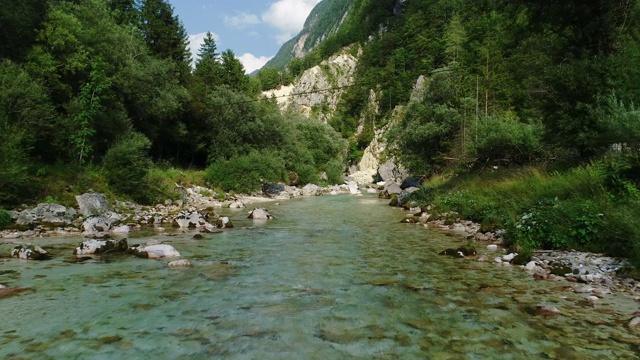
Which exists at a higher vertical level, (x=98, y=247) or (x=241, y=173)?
(x=241, y=173)

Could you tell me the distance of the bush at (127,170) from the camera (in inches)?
800

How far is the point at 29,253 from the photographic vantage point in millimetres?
9305

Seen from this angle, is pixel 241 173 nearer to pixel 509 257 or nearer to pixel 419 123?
pixel 419 123

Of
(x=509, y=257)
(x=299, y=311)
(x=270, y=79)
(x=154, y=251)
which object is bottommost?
(x=509, y=257)

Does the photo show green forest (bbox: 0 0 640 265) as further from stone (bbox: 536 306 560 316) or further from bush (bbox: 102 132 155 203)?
stone (bbox: 536 306 560 316)

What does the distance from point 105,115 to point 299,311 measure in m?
22.3

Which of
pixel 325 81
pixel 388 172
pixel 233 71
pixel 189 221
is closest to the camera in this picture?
pixel 189 221

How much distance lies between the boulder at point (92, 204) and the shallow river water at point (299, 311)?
680 cm

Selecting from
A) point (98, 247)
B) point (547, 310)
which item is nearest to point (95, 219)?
point (98, 247)

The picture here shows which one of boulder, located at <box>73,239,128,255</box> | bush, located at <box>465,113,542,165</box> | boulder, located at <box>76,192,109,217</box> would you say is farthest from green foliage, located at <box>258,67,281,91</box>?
boulder, located at <box>73,239,128,255</box>

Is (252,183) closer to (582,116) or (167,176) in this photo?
(167,176)

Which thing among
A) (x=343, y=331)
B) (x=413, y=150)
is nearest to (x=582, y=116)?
(x=343, y=331)

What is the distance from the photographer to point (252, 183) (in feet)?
115

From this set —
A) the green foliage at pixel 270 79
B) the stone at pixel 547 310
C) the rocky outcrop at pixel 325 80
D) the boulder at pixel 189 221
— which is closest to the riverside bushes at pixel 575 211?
the stone at pixel 547 310
